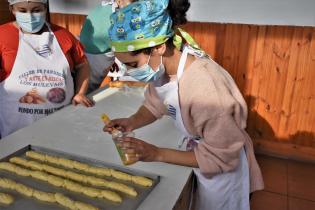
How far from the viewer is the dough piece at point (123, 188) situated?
0.88 meters

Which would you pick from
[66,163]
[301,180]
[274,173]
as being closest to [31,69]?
[66,163]

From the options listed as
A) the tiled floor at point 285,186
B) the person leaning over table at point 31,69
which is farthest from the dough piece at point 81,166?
the tiled floor at point 285,186

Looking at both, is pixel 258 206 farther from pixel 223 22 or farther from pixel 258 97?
pixel 223 22

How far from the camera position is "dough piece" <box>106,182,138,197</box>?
88cm

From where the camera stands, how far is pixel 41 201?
85 cm

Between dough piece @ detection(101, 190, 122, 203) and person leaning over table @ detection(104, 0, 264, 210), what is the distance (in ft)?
0.40

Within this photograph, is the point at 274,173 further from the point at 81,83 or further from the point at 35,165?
the point at 35,165

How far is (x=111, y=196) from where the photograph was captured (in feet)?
2.80

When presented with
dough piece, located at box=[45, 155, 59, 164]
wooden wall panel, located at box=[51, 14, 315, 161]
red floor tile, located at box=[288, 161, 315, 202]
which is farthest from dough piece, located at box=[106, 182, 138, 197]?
wooden wall panel, located at box=[51, 14, 315, 161]

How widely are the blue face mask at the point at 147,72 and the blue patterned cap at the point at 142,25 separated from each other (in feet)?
0.27

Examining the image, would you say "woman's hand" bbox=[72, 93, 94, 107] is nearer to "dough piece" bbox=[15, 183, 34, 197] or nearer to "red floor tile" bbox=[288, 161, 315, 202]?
"dough piece" bbox=[15, 183, 34, 197]

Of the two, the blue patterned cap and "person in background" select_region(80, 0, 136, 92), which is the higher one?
the blue patterned cap

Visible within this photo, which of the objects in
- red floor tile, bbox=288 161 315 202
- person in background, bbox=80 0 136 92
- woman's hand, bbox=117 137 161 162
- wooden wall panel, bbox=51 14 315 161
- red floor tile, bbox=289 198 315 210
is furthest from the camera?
wooden wall panel, bbox=51 14 315 161

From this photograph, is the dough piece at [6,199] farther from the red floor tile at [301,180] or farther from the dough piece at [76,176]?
the red floor tile at [301,180]
